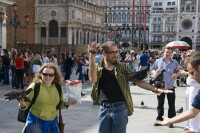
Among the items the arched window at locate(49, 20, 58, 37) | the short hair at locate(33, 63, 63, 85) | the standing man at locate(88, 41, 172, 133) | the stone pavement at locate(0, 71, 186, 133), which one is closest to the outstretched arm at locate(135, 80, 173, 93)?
the standing man at locate(88, 41, 172, 133)

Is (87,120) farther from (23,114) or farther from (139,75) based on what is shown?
(139,75)

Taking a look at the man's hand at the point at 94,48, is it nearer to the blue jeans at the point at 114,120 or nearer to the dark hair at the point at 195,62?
the blue jeans at the point at 114,120

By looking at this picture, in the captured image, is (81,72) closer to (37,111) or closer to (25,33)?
(37,111)

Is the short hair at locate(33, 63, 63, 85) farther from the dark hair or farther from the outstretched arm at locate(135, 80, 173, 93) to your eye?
the dark hair

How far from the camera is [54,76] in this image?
472cm

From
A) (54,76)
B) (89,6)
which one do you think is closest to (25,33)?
(89,6)

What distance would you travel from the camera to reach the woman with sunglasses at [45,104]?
4473mm

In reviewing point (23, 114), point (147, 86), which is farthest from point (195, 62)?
point (23, 114)

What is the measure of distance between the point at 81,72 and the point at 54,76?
13.5m

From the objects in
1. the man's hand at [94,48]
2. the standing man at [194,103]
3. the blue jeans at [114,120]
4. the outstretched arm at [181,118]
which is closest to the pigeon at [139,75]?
the blue jeans at [114,120]

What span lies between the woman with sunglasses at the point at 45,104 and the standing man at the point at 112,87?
40cm

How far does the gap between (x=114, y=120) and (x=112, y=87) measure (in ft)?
1.26

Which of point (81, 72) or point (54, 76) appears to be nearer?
point (54, 76)

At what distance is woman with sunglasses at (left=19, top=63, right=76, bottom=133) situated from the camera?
4.47m
